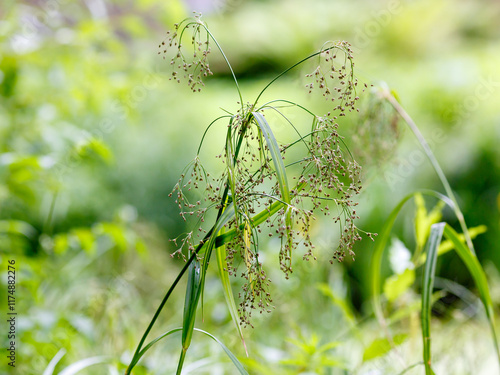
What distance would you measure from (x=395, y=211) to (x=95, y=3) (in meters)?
1.87

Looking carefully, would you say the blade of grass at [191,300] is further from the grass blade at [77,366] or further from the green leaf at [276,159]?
the grass blade at [77,366]

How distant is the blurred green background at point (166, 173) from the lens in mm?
1612

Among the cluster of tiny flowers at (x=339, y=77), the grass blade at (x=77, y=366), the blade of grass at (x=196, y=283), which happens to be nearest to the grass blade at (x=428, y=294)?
the cluster of tiny flowers at (x=339, y=77)

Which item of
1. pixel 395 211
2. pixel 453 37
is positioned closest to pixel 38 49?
pixel 395 211

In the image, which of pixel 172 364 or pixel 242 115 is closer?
pixel 242 115

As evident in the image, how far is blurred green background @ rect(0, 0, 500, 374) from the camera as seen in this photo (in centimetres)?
161

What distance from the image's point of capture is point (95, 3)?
242 cm

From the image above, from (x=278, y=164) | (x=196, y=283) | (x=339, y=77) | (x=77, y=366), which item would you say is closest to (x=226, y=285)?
(x=196, y=283)

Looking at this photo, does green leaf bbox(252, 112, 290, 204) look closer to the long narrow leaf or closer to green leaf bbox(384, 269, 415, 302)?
the long narrow leaf

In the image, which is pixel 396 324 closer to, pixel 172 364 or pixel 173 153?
pixel 172 364

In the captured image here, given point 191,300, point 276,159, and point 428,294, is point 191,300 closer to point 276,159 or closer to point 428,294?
point 276,159

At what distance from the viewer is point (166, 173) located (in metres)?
3.91

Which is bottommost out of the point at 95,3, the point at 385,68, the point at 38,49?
the point at 38,49

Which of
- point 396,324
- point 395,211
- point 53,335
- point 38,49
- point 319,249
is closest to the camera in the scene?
point 395,211
